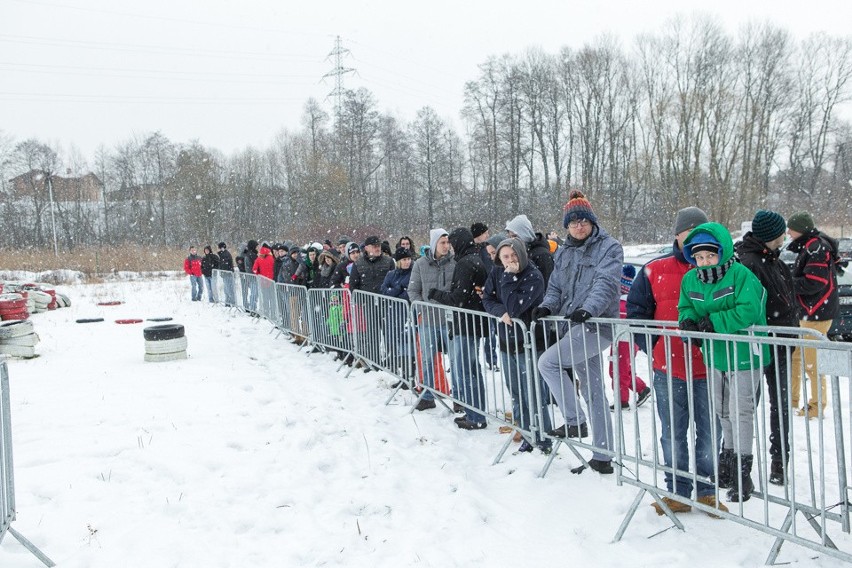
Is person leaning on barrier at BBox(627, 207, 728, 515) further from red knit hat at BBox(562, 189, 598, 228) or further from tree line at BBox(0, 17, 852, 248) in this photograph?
tree line at BBox(0, 17, 852, 248)

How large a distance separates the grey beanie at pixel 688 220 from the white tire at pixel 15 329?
33.0ft

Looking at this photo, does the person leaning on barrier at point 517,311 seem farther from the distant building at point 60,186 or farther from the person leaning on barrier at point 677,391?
the distant building at point 60,186

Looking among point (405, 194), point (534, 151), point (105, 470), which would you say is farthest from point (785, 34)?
point (105, 470)

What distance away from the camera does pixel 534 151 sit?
1987 inches

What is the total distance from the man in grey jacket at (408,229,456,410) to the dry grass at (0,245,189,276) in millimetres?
28696

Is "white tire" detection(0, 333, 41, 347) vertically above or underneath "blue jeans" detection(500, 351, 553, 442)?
above

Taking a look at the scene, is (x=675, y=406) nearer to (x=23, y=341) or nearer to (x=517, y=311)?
(x=517, y=311)

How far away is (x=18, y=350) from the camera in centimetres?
950

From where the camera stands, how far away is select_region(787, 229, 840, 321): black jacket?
5281 millimetres

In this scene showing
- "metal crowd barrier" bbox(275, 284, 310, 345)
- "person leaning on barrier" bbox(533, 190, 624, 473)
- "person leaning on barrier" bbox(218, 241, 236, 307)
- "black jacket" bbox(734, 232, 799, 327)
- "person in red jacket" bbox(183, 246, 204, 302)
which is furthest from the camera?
"person in red jacket" bbox(183, 246, 204, 302)

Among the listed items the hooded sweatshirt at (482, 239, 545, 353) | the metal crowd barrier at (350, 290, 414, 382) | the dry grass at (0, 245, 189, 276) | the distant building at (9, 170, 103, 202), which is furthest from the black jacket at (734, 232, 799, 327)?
the distant building at (9, 170, 103, 202)

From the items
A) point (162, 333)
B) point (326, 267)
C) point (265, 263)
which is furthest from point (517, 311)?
point (265, 263)

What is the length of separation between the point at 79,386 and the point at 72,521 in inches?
173

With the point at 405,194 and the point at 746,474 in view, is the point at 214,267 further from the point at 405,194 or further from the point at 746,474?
the point at 405,194
